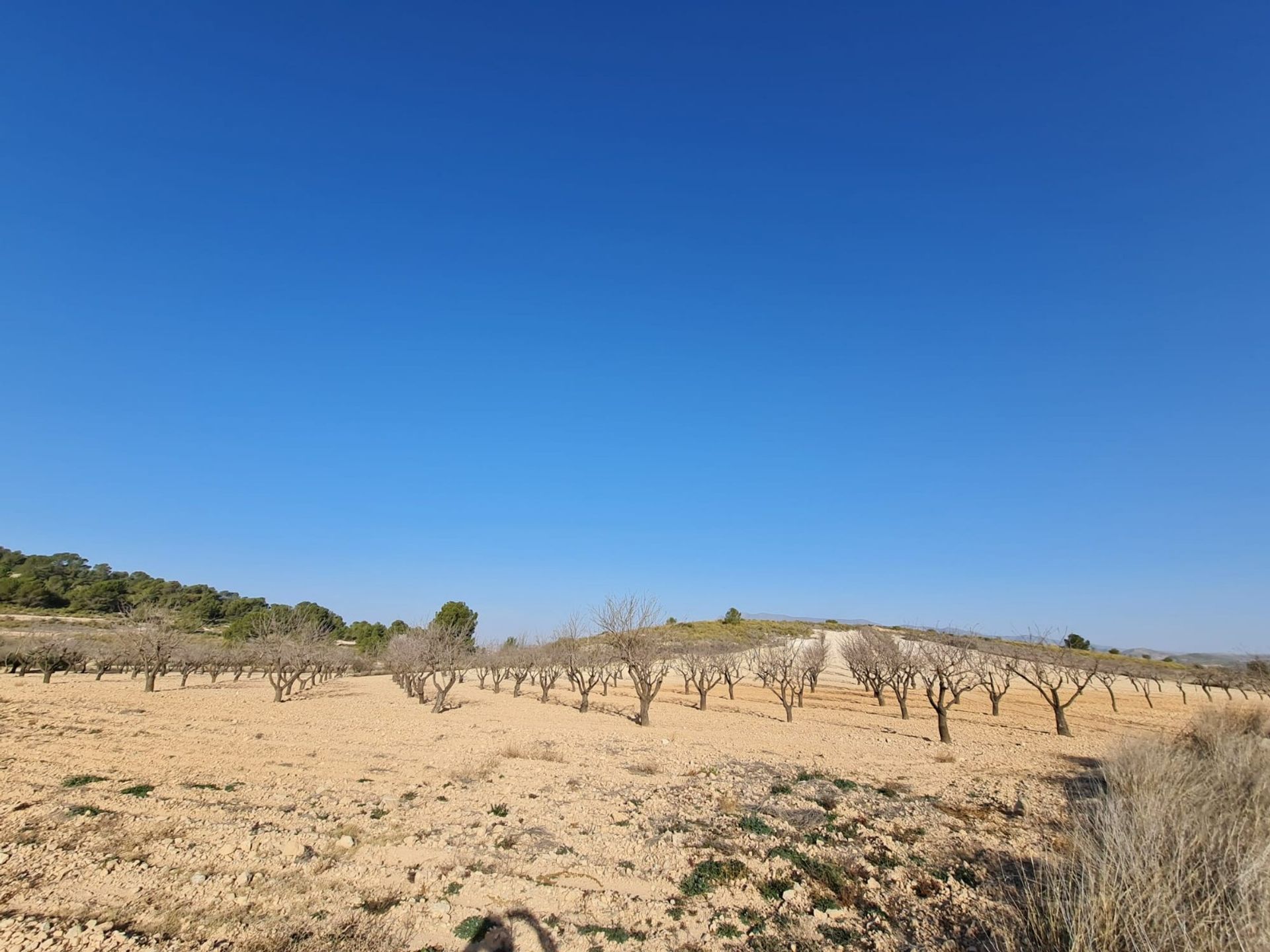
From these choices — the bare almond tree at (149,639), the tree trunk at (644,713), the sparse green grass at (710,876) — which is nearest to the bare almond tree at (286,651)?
the bare almond tree at (149,639)

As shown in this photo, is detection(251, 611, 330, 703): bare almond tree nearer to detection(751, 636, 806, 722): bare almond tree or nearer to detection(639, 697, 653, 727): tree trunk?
detection(639, 697, 653, 727): tree trunk

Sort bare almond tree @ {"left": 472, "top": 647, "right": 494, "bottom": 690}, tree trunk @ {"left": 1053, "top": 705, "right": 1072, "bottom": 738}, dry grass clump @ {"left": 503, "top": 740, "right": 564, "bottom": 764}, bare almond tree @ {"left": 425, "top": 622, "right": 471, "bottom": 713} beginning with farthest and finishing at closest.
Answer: bare almond tree @ {"left": 472, "top": 647, "right": 494, "bottom": 690} → bare almond tree @ {"left": 425, "top": 622, "right": 471, "bottom": 713} → tree trunk @ {"left": 1053, "top": 705, "right": 1072, "bottom": 738} → dry grass clump @ {"left": 503, "top": 740, "right": 564, "bottom": 764}

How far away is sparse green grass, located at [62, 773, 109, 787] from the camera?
520 inches

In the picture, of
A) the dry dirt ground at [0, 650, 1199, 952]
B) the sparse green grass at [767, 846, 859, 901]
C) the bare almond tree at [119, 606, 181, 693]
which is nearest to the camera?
the dry dirt ground at [0, 650, 1199, 952]

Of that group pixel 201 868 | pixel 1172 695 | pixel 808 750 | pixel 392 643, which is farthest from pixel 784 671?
pixel 1172 695

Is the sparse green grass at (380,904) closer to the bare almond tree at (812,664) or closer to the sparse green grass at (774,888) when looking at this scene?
the sparse green grass at (774,888)

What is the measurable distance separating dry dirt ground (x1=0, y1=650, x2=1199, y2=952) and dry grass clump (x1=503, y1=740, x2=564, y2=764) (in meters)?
0.15

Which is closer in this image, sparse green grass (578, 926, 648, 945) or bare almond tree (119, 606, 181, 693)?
sparse green grass (578, 926, 648, 945)

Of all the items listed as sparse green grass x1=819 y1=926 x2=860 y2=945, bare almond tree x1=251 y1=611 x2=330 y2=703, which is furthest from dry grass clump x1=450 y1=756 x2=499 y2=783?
bare almond tree x1=251 y1=611 x2=330 y2=703

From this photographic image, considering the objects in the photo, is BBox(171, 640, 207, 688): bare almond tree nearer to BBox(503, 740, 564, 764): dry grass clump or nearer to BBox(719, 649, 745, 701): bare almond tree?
→ BBox(503, 740, 564, 764): dry grass clump

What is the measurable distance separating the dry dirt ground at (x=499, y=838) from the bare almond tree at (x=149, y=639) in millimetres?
17890

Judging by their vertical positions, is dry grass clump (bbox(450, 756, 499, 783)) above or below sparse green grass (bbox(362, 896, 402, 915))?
below

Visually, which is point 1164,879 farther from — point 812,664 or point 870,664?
point 812,664

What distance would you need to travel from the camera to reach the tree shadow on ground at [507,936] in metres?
7.39
